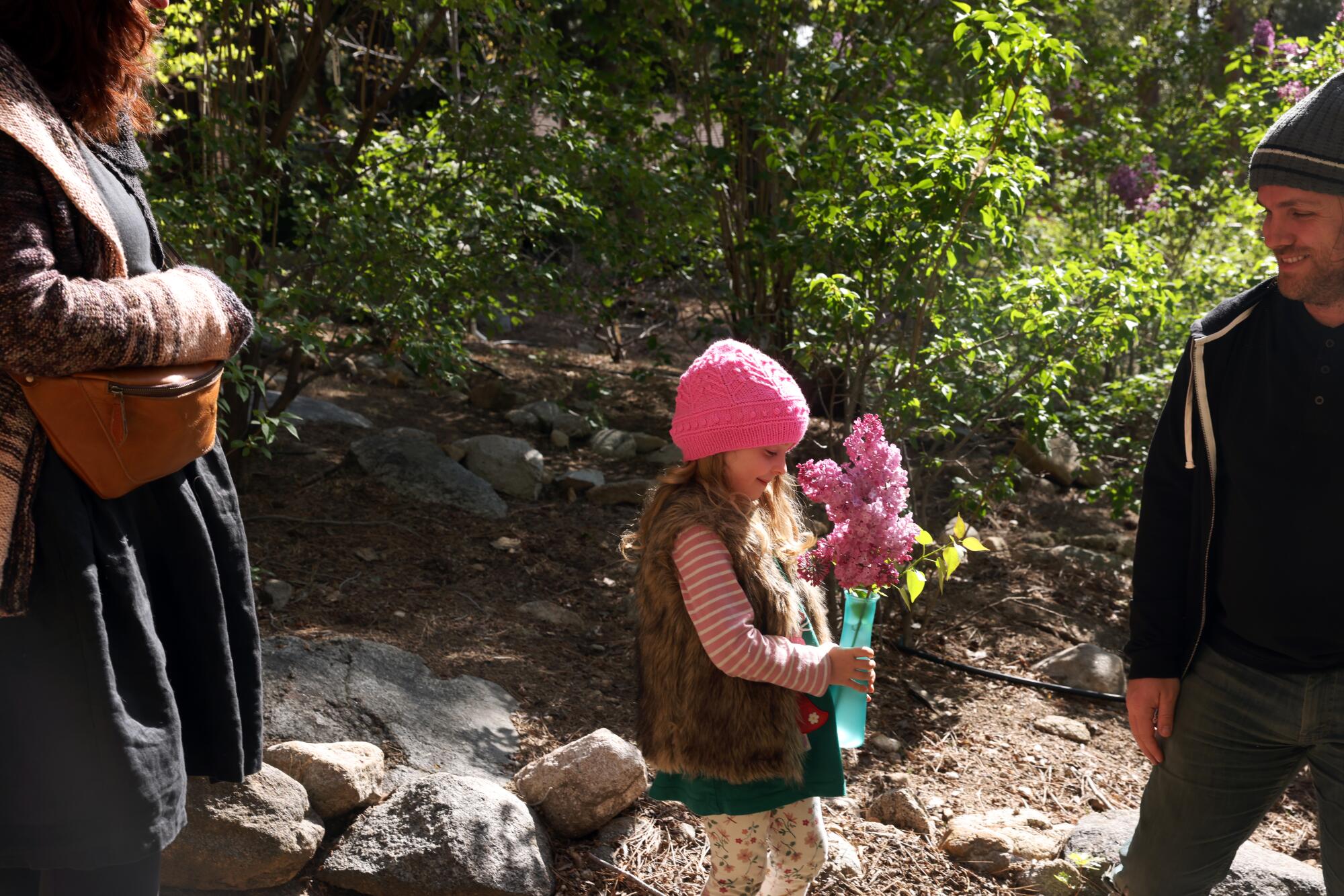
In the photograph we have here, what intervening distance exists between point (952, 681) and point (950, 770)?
75 cm

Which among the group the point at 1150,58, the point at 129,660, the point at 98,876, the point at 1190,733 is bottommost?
the point at 1190,733

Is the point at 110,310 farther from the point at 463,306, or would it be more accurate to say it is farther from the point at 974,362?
the point at 974,362

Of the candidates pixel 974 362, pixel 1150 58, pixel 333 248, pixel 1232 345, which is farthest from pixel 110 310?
pixel 1150 58

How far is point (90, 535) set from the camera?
1595mm

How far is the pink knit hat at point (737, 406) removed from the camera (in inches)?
88.7

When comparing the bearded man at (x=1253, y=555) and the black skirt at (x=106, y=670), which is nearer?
the black skirt at (x=106, y=670)

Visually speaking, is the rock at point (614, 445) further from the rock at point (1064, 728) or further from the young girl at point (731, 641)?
the young girl at point (731, 641)

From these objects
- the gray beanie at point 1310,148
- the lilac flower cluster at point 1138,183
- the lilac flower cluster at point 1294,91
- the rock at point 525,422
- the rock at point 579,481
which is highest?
the lilac flower cluster at point 1294,91

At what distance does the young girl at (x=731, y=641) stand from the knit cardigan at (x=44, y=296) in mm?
1010

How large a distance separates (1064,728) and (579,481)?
3.01m

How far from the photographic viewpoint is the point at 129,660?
165cm

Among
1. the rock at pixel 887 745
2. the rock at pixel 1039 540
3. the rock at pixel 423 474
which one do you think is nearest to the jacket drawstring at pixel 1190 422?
the rock at pixel 887 745

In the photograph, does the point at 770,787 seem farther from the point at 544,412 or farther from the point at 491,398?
the point at 491,398

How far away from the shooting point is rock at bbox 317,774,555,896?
2.81m
